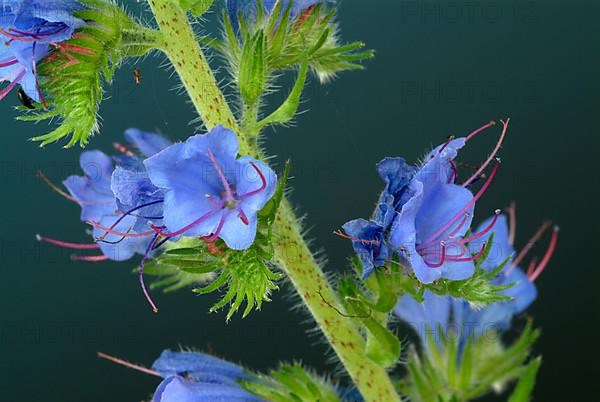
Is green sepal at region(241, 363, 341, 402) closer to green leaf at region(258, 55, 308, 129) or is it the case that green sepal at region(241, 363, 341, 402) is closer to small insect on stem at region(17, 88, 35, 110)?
green leaf at region(258, 55, 308, 129)

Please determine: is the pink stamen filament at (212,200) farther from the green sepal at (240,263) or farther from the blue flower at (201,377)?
the blue flower at (201,377)

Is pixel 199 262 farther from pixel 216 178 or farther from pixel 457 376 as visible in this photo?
pixel 457 376

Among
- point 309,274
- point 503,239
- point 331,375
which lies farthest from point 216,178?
point 503,239

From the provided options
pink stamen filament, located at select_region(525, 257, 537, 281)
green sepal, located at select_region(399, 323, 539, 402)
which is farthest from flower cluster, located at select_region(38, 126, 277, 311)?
pink stamen filament, located at select_region(525, 257, 537, 281)

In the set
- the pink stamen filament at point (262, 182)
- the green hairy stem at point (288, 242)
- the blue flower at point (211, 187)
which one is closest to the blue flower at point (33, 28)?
the green hairy stem at point (288, 242)

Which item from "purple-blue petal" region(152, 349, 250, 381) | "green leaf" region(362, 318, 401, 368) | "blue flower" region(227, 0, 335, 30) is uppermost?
"blue flower" region(227, 0, 335, 30)

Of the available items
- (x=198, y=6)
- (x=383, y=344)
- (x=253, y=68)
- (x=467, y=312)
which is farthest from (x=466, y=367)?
(x=198, y=6)

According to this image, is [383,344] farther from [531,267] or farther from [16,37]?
[16,37]
